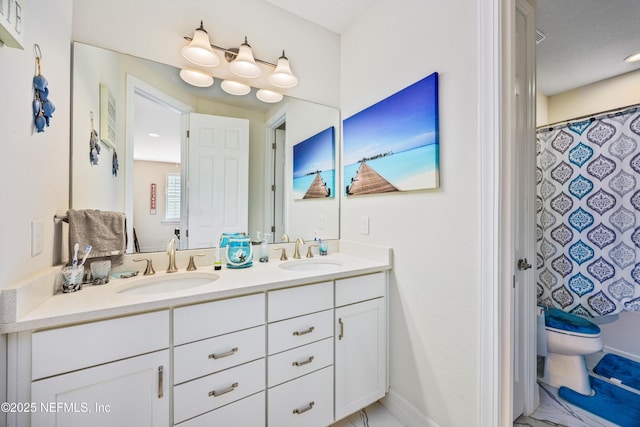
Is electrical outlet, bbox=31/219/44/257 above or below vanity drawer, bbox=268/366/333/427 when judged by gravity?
above

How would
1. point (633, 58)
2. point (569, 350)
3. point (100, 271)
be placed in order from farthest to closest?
point (633, 58)
point (569, 350)
point (100, 271)

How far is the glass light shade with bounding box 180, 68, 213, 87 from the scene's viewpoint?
1.46 m

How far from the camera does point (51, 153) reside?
3.23 ft

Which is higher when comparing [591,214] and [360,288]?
[591,214]

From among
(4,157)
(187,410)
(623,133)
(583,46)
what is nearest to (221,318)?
(187,410)

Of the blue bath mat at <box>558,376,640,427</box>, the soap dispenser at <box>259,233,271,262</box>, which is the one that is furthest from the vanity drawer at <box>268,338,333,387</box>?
the blue bath mat at <box>558,376,640,427</box>

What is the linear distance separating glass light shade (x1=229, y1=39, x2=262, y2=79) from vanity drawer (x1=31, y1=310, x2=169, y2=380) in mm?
1406

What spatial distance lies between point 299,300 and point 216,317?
1.24 ft

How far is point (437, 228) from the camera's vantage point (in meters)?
1.27

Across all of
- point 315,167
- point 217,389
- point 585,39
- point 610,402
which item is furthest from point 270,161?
point 610,402

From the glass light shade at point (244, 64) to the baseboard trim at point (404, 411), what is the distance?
2.16m

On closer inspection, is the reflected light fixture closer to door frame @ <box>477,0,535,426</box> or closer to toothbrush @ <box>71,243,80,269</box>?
toothbrush @ <box>71,243,80,269</box>

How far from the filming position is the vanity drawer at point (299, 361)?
114 centimetres

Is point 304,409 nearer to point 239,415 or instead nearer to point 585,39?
point 239,415
